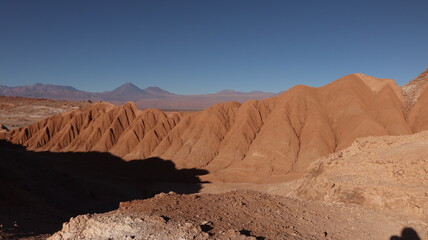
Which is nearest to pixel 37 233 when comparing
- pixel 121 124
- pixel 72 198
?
pixel 72 198

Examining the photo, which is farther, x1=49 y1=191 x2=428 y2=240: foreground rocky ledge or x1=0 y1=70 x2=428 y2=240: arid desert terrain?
x1=0 y1=70 x2=428 y2=240: arid desert terrain

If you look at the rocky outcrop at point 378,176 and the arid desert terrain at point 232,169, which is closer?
the arid desert terrain at point 232,169

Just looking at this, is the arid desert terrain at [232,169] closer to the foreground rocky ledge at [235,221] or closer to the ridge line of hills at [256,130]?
the foreground rocky ledge at [235,221]

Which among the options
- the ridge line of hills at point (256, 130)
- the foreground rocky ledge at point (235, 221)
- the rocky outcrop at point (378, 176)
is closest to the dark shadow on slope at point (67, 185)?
the ridge line of hills at point (256, 130)

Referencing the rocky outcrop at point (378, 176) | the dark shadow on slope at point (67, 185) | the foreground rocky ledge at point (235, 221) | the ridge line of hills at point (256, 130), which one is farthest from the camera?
the ridge line of hills at point (256, 130)

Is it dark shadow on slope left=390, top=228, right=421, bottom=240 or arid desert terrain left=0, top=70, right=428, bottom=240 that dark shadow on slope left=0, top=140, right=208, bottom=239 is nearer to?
arid desert terrain left=0, top=70, right=428, bottom=240

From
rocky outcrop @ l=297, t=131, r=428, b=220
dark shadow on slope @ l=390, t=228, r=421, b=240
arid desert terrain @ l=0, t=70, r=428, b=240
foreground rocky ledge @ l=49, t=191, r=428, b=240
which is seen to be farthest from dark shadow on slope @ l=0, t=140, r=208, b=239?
dark shadow on slope @ l=390, t=228, r=421, b=240

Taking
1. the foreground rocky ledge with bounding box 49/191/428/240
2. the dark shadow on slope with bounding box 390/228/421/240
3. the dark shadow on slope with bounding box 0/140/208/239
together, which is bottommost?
the dark shadow on slope with bounding box 0/140/208/239
